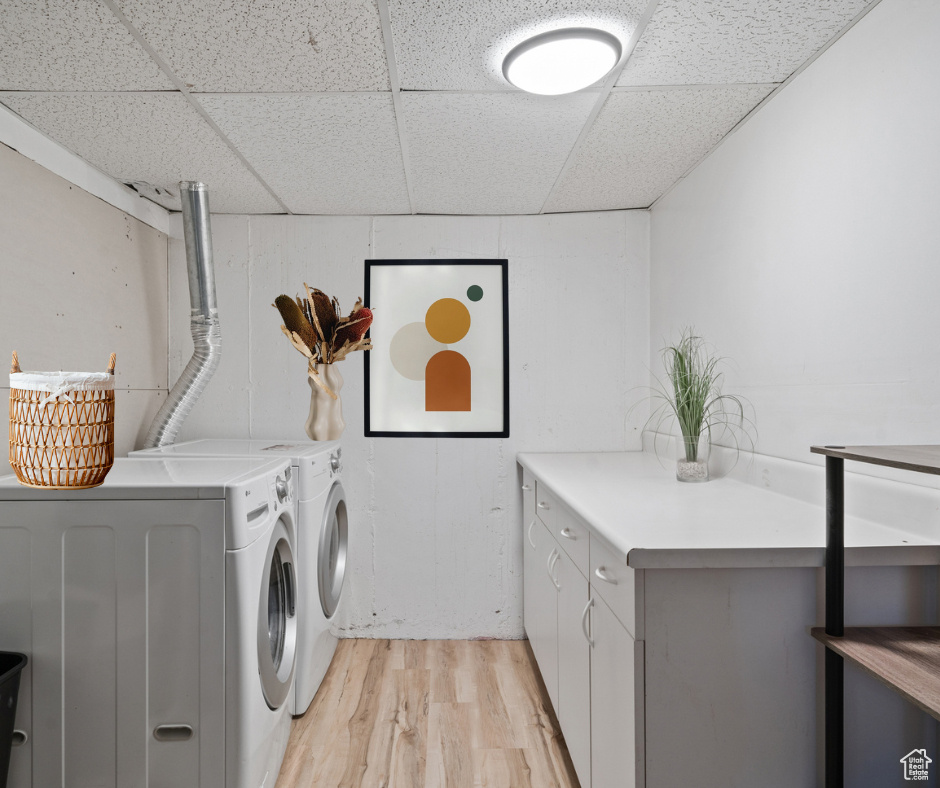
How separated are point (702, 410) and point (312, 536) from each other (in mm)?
1538

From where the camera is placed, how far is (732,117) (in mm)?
1932

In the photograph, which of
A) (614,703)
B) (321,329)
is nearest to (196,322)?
(321,329)

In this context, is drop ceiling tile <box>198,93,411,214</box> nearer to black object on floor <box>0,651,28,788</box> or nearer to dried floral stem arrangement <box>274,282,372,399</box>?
dried floral stem arrangement <box>274,282,372,399</box>

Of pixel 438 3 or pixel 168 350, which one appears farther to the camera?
pixel 168 350

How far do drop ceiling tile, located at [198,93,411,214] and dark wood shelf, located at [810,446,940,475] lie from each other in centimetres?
154

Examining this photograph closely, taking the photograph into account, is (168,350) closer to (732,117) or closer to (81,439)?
(81,439)

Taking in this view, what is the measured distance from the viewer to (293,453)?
231cm

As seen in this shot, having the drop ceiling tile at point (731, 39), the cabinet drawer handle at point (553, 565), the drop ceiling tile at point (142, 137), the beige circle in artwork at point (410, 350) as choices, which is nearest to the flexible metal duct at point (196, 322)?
the drop ceiling tile at point (142, 137)

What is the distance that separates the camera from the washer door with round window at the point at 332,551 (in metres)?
2.38

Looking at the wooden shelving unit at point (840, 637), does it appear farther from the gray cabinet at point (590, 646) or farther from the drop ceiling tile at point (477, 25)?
the drop ceiling tile at point (477, 25)

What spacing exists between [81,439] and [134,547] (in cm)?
36

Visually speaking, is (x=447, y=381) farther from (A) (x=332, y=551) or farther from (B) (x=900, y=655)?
(B) (x=900, y=655)

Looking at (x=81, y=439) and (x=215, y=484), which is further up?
(x=81, y=439)

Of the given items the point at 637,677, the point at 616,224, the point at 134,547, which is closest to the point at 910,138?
the point at 637,677
